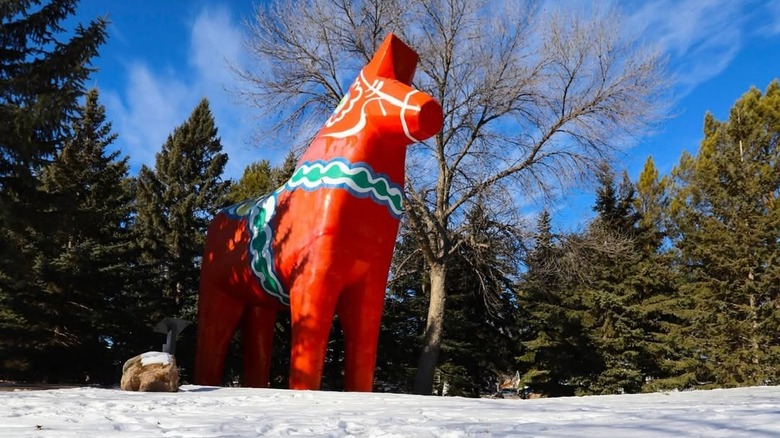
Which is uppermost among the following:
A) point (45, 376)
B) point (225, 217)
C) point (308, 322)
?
point (225, 217)

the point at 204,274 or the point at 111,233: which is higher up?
the point at 111,233

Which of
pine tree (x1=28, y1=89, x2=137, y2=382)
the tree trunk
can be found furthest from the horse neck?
pine tree (x1=28, y1=89, x2=137, y2=382)

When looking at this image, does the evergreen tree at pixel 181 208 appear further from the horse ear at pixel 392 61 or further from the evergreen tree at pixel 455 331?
the horse ear at pixel 392 61

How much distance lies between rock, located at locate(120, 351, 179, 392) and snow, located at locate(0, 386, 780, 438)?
58cm

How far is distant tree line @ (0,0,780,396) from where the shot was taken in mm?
13555

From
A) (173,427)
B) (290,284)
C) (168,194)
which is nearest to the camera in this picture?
(173,427)

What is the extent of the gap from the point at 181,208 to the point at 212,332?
1041 cm

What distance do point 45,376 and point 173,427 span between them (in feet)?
42.7

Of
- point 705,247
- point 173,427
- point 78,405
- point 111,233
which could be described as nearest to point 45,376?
point 111,233

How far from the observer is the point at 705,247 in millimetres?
17641

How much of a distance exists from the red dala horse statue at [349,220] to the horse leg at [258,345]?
181 centimetres

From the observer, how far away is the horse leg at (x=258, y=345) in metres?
10.3

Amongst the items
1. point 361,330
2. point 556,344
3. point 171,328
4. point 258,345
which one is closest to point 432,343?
point 258,345

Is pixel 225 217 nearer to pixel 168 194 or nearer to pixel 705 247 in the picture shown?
pixel 168 194
